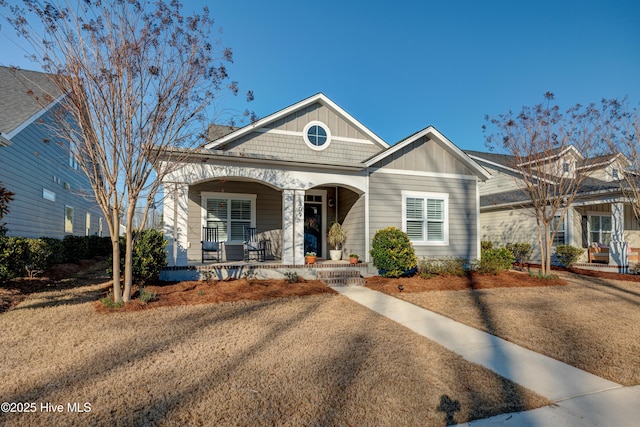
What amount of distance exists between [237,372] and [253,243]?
→ 7220 millimetres

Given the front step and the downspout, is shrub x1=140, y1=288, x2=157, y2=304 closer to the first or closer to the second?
the front step

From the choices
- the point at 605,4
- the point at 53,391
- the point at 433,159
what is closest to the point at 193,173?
the point at 53,391

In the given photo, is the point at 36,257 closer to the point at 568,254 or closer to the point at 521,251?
the point at 521,251

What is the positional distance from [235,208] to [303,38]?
22.3 ft

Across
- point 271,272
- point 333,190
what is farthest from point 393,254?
point 333,190

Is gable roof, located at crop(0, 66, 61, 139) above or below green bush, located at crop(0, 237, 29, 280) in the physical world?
above

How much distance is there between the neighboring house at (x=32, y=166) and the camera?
381 inches

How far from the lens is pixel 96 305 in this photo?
241 inches

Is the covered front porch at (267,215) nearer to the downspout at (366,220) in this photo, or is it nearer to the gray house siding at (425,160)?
the downspout at (366,220)

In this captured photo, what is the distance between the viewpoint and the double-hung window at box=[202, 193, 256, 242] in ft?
36.1

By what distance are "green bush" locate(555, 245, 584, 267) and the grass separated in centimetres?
1060

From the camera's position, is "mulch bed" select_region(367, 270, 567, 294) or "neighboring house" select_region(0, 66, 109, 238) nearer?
"mulch bed" select_region(367, 270, 567, 294)

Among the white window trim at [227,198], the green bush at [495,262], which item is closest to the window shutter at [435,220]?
the green bush at [495,262]

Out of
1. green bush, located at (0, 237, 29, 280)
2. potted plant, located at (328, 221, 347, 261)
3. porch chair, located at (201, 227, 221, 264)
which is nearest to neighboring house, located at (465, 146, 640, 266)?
potted plant, located at (328, 221, 347, 261)
